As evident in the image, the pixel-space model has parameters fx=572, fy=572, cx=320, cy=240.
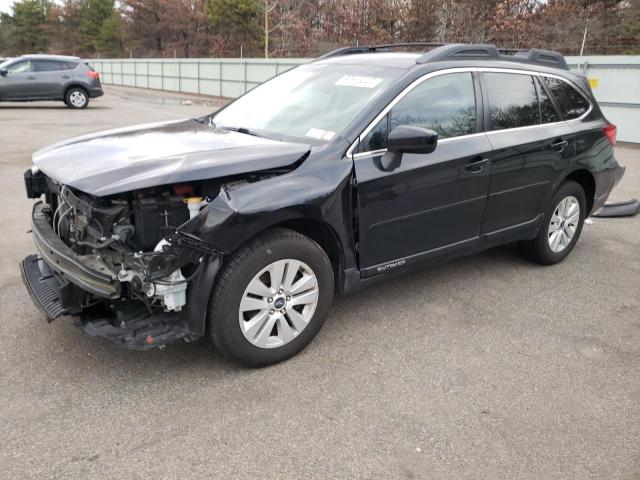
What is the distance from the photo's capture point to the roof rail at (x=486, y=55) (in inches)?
154

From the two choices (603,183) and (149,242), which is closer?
(149,242)

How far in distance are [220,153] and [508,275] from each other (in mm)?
2837

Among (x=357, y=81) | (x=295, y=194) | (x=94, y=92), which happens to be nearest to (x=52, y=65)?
(x=94, y=92)

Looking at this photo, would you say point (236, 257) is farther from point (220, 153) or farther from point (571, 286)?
point (571, 286)

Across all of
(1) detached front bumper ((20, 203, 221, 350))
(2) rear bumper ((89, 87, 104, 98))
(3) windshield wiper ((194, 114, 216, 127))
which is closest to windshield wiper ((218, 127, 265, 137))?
(3) windshield wiper ((194, 114, 216, 127))

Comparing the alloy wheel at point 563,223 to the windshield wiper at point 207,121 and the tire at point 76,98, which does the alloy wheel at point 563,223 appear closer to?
the windshield wiper at point 207,121

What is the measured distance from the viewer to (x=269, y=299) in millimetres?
3137

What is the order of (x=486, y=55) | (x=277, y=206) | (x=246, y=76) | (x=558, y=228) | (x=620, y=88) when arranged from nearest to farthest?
1. (x=277, y=206)
2. (x=486, y=55)
3. (x=558, y=228)
4. (x=620, y=88)
5. (x=246, y=76)

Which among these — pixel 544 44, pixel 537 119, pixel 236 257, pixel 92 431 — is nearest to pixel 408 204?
pixel 236 257

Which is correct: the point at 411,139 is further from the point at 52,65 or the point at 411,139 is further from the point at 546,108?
the point at 52,65

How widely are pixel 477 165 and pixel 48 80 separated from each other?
Result: 56.9ft

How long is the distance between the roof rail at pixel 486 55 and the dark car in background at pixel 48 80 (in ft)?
54.5

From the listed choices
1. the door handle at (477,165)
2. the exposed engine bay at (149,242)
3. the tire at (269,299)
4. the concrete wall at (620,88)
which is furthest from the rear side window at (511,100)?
the concrete wall at (620,88)

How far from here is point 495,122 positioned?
417 cm
